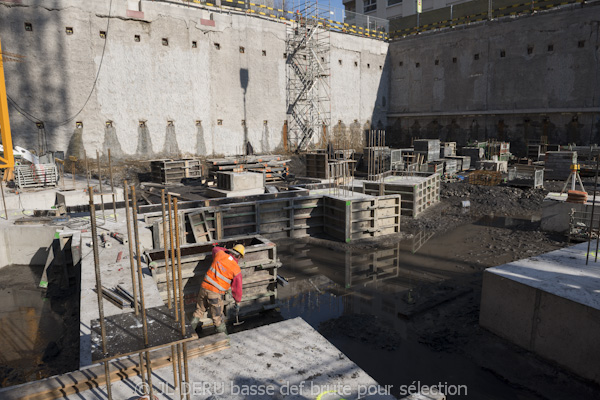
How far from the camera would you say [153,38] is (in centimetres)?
2475

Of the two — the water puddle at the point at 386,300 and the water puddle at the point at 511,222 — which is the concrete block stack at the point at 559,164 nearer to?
the water puddle at the point at 511,222

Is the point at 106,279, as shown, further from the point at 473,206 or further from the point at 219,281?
the point at 473,206

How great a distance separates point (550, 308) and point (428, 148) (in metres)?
19.8

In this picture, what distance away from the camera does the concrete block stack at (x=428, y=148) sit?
24906 millimetres

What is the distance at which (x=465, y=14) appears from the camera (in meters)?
34.5

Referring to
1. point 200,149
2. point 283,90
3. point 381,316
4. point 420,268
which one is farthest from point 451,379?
point 283,90

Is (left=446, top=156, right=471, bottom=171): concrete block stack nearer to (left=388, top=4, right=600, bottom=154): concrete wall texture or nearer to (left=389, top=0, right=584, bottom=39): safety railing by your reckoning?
(left=388, top=4, right=600, bottom=154): concrete wall texture

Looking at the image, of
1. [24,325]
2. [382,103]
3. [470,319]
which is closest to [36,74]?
[24,325]

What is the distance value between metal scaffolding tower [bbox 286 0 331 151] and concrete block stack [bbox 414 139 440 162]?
9990 millimetres

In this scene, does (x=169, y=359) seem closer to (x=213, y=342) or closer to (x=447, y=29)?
(x=213, y=342)

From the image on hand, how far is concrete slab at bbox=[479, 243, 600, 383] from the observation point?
579 cm

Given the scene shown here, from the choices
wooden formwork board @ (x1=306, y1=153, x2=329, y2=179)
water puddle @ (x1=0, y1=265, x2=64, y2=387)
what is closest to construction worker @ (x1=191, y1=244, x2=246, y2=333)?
water puddle @ (x1=0, y1=265, x2=64, y2=387)

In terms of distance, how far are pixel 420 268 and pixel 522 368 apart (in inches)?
183

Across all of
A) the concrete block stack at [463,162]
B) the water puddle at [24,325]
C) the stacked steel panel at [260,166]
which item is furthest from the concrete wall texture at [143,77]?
the water puddle at [24,325]
